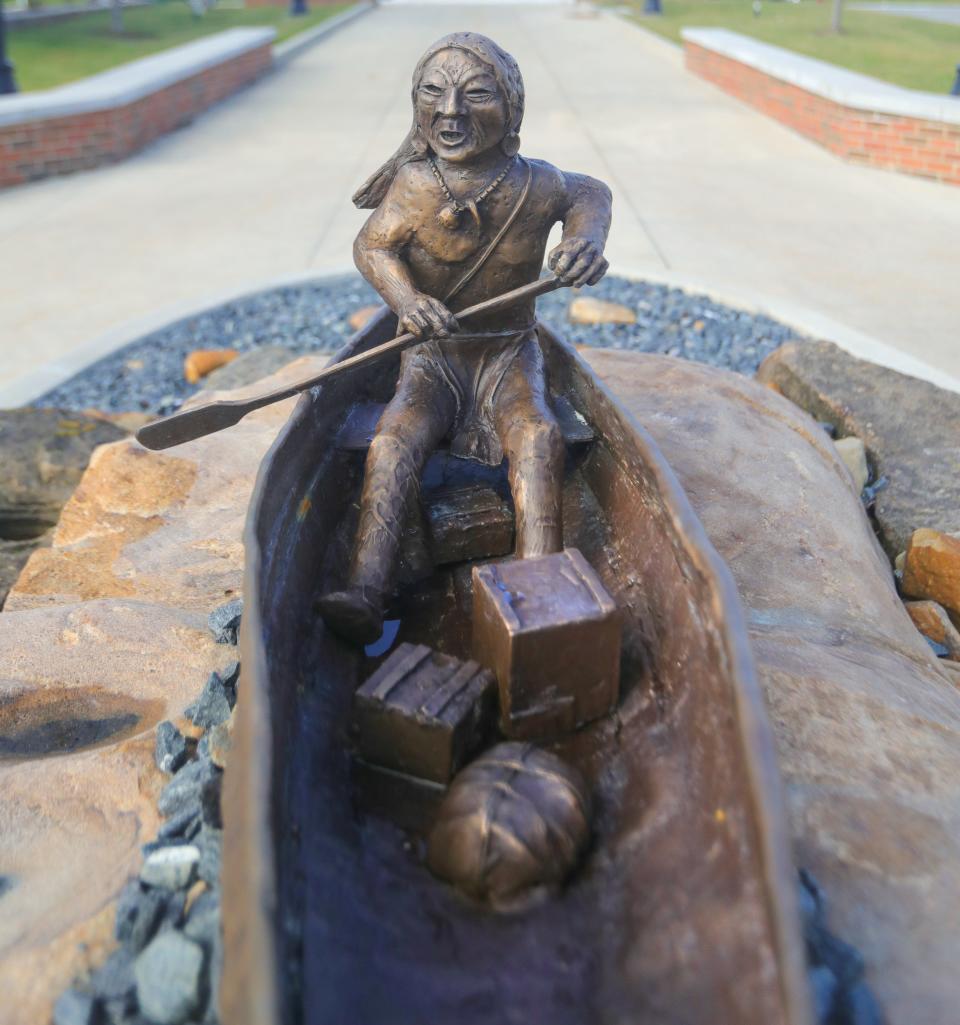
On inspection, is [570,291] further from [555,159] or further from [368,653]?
[368,653]

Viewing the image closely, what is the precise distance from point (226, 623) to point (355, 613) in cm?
80

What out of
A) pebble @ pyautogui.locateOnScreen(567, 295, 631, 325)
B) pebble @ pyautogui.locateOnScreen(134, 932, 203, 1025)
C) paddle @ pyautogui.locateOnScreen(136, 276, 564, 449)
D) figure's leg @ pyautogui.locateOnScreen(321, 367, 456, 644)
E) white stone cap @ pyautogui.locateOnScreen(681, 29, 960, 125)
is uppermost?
paddle @ pyautogui.locateOnScreen(136, 276, 564, 449)

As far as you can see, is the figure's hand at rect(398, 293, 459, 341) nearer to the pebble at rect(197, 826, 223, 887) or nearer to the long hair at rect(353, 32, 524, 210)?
the long hair at rect(353, 32, 524, 210)

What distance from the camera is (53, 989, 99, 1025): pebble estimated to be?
1923 mm

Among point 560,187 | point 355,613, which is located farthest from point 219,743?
point 560,187

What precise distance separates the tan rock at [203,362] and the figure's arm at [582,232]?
369cm

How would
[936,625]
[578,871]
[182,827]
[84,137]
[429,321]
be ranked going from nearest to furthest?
[578,871] < [182,827] < [429,321] < [936,625] < [84,137]

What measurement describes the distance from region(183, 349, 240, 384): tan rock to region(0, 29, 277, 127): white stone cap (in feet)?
15.6

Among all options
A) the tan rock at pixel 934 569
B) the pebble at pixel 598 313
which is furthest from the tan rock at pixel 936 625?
the pebble at pixel 598 313

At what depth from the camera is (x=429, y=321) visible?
9.41 ft

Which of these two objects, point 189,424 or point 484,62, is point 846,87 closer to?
point 484,62

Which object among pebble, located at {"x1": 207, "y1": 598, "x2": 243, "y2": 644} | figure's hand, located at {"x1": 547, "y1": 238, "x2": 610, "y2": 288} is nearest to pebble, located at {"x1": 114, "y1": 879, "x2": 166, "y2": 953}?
pebble, located at {"x1": 207, "y1": 598, "x2": 243, "y2": 644}

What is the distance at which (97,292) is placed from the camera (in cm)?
726

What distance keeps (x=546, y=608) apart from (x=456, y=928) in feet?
2.44
